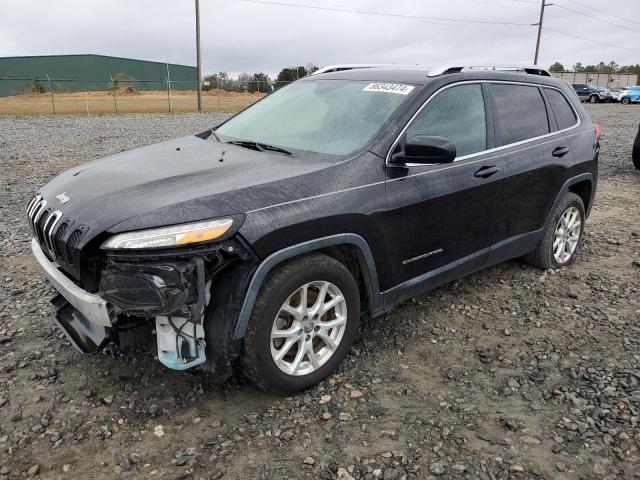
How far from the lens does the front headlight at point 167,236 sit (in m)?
2.45

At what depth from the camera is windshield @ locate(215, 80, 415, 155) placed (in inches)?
132

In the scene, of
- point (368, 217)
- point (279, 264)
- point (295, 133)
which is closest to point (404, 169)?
point (368, 217)

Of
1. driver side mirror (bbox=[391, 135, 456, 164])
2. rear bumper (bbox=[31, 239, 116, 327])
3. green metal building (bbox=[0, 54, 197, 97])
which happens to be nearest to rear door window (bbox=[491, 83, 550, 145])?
driver side mirror (bbox=[391, 135, 456, 164])

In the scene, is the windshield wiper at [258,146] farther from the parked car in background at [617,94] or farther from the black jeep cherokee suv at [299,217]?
the parked car in background at [617,94]

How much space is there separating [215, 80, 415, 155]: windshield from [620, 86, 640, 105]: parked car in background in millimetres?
42132

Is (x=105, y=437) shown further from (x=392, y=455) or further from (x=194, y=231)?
(x=392, y=455)

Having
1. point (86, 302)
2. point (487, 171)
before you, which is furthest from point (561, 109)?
point (86, 302)

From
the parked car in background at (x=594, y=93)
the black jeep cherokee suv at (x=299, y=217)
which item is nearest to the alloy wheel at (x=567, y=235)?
the black jeep cherokee suv at (x=299, y=217)

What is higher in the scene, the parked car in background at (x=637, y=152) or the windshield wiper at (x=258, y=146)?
the windshield wiper at (x=258, y=146)

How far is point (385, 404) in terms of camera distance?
3.00 m

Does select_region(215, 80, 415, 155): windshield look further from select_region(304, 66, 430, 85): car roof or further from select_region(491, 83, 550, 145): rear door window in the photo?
select_region(491, 83, 550, 145): rear door window

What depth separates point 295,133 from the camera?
141 inches

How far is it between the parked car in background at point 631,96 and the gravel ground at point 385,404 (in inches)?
1614

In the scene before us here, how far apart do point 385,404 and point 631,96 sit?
4353cm
